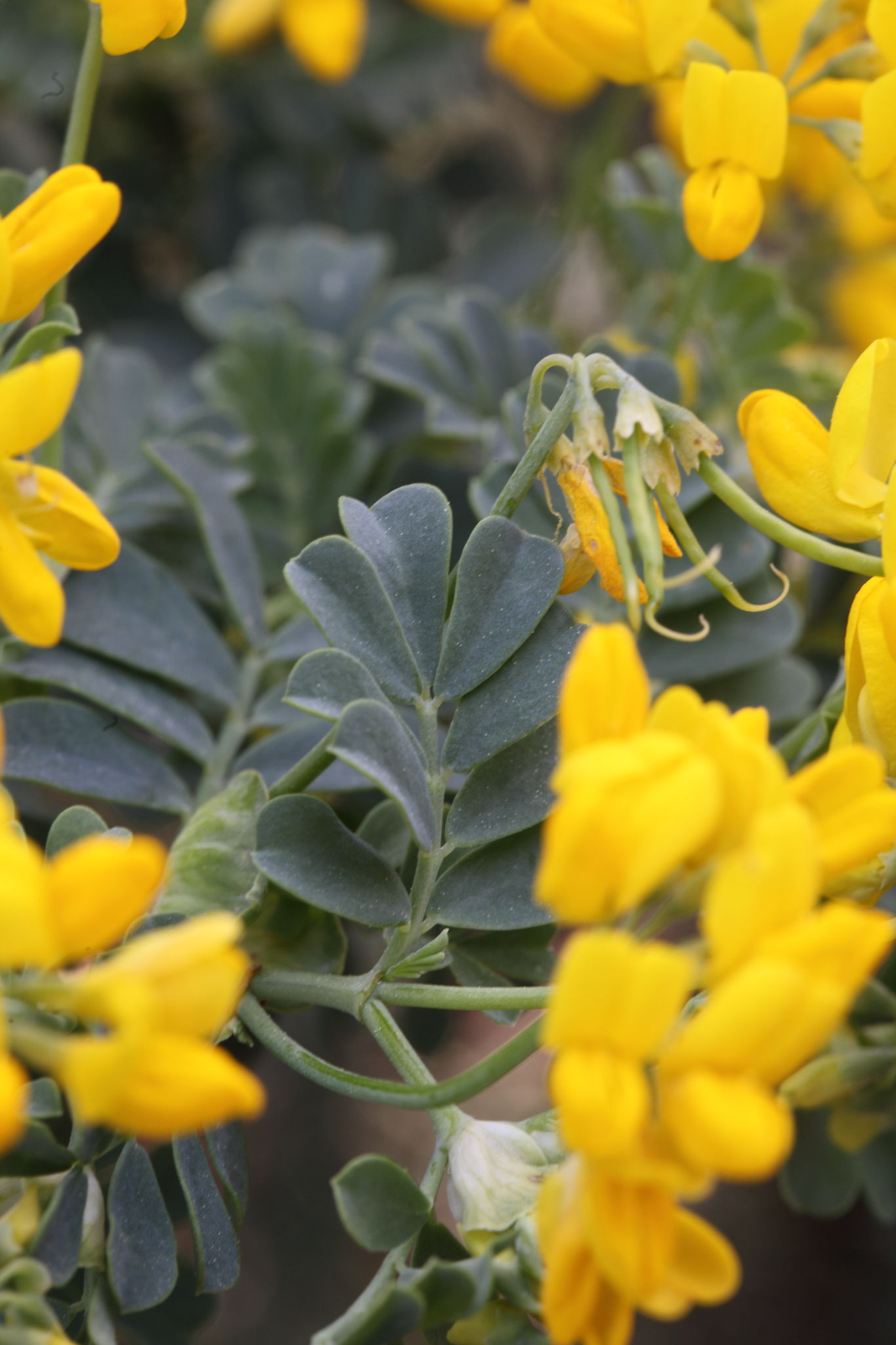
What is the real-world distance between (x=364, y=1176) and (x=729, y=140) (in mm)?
450

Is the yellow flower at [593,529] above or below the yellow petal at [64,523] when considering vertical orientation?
below

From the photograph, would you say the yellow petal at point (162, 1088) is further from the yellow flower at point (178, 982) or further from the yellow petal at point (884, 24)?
the yellow petal at point (884, 24)

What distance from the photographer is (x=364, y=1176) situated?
402mm

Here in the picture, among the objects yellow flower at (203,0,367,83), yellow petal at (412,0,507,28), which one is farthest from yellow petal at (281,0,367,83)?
yellow petal at (412,0,507,28)

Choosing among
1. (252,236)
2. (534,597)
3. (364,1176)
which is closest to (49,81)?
(252,236)

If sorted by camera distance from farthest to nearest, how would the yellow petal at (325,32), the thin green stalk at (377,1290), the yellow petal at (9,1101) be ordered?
1. the yellow petal at (325,32)
2. the thin green stalk at (377,1290)
3. the yellow petal at (9,1101)

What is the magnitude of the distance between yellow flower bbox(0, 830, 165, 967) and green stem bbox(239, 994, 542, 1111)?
0.37ft

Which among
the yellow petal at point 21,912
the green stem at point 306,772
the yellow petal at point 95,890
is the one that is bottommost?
the green stem at point 306,772

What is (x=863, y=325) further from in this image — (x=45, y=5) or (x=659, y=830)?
(x=659, y=830)

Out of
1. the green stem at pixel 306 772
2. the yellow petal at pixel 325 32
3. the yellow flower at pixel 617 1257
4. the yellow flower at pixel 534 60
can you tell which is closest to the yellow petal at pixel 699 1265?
the yellow flower at pixel 617 1257

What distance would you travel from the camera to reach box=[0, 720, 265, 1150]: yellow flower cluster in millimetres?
288

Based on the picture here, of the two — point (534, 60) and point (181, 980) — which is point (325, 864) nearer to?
point (181, 980)

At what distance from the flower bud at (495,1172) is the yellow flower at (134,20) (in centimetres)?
43

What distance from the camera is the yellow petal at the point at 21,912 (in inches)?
11.4
